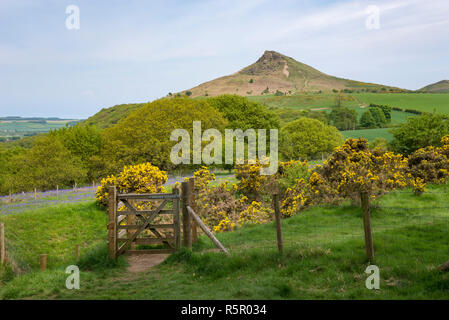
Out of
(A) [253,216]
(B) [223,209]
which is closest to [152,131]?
(B) [223,209]

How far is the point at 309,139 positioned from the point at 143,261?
7134cm

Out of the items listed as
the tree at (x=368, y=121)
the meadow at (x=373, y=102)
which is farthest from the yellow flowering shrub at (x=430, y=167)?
the tree at (x=368, y=121)

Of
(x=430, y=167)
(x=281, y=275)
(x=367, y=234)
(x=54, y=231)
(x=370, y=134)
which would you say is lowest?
(x=54, y=231)

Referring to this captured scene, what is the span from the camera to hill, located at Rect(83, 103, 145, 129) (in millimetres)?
137325

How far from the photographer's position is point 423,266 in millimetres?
7973

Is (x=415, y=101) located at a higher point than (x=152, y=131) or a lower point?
higher

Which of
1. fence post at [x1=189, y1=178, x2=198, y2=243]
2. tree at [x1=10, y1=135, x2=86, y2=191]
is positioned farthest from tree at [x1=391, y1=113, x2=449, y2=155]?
tree at [x1=10, y1=135, x2=86, y2=191]

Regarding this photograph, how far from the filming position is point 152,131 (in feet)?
167

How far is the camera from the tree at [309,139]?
77869mm

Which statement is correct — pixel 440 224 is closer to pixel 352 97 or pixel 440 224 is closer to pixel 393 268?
pixel 393 268

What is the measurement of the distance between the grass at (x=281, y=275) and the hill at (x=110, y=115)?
129598mm

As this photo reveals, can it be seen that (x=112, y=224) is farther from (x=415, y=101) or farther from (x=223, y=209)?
(x=415, y=101)
